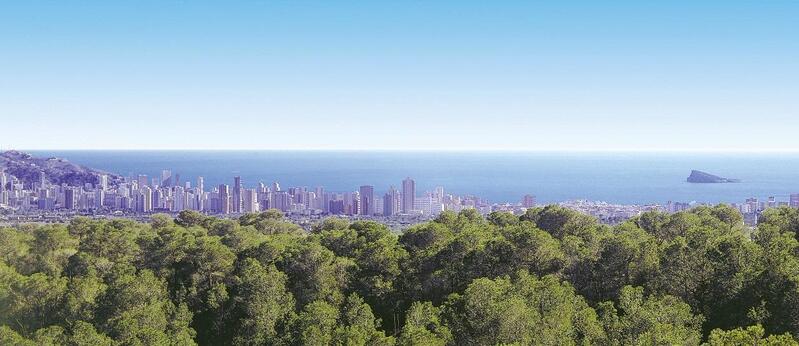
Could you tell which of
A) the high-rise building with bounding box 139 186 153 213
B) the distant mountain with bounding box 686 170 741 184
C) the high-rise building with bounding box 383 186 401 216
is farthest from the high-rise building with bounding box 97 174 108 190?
the distant mountain with bounding box 686 170 741 184

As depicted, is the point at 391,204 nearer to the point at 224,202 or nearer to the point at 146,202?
the point at 224,202

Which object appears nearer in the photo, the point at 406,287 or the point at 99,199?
the point at 406,287

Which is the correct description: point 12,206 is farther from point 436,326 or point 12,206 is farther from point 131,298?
point 436,326

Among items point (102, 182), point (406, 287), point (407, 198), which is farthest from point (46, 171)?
point (406, 287)

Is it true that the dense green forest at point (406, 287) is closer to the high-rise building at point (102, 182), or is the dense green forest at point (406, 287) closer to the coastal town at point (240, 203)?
the coastal town at point (240, 203)

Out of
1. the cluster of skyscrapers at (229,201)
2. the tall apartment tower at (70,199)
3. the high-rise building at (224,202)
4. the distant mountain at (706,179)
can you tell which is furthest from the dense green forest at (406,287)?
the distant mountain at (706,179)

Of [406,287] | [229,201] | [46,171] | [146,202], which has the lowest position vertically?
[146,202]

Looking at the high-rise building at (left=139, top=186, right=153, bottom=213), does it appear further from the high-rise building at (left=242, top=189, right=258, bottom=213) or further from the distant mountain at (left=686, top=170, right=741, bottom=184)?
the distant mountain at (left=686, top=170, right=741, bottom=184)
